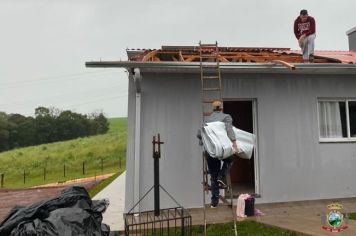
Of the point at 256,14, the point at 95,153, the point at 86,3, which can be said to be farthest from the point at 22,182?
the point at 256,14

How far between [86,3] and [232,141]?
381 inches

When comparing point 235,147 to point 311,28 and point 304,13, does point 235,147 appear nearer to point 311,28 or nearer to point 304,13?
point 311,28

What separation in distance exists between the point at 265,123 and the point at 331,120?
175 cm

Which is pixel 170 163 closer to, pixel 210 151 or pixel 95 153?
pixel 210 151

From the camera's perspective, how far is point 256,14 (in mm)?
16531

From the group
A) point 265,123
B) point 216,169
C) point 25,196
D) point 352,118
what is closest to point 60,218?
point 216,169

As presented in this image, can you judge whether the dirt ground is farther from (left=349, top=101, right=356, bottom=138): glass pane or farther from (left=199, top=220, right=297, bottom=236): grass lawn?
(left=349, top=101, right=356, bottom=138): glass pane

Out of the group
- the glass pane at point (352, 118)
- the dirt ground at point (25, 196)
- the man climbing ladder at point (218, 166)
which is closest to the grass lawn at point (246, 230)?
the man climbing ladder at point (218, 166)

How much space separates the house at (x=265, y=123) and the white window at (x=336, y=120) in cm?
2

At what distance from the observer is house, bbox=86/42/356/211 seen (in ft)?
27.2

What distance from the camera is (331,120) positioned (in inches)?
367

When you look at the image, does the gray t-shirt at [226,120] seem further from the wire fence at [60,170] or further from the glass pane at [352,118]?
the wire fence at [60,170]

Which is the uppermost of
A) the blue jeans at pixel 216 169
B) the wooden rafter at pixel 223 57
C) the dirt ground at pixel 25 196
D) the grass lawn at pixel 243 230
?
the wooden rafter at pixel 223 57

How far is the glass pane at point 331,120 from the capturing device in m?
9.27
